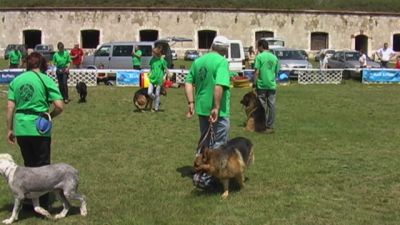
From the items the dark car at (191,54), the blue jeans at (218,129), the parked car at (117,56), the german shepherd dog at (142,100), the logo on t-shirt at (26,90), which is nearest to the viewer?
the logo on t-shirt at (26,90)

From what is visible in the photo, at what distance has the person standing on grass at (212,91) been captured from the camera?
24.0 feet

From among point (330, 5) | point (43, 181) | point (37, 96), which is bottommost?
point (43, 181)

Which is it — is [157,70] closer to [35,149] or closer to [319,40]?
[35,149]

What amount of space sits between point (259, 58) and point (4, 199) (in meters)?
6.09

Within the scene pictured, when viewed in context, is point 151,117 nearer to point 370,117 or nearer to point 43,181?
point 370,117

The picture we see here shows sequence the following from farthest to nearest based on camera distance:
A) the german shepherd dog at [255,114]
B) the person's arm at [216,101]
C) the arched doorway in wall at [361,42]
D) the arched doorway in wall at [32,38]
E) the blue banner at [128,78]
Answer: the arched doorway in wall at [361,42] → the arched doorway in wall at [32,38] → the blue banner at [128,78] → the german shepherd dog at [255,114] → the person's arm at [216,101]

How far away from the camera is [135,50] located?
2741cm

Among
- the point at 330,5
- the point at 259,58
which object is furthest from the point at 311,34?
the point at 259,58

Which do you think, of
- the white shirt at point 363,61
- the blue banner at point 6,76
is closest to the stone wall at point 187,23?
the white shirt at point 363,61

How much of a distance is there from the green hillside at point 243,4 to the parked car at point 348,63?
61.6ft

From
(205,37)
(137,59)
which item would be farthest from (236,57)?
(205,37)

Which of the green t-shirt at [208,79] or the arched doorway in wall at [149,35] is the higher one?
the arched doorway in wall at [149,35]

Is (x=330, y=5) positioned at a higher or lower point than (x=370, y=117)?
higher

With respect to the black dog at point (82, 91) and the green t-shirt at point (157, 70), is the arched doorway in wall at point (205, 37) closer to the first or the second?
the black dog at point (82, 91)
